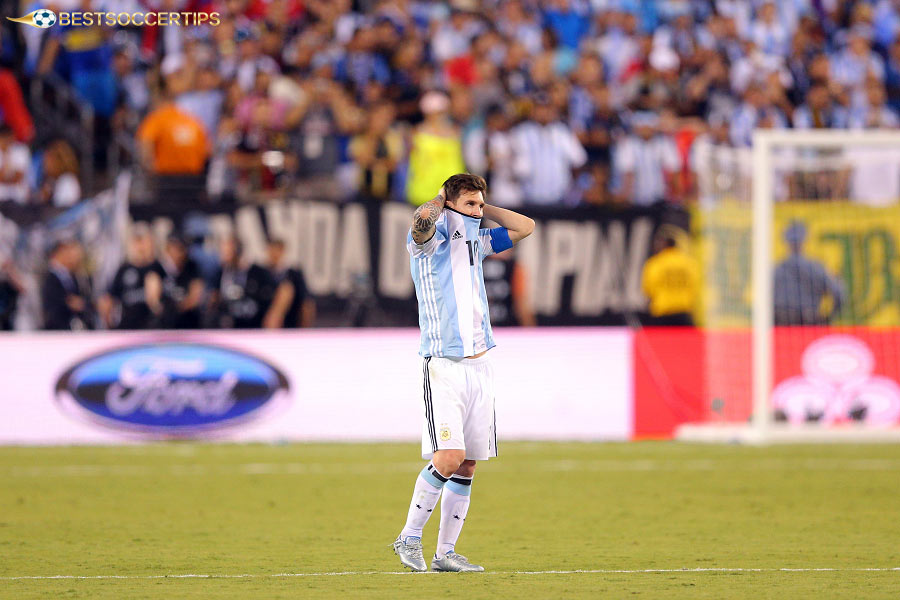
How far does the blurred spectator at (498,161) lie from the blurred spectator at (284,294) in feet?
8.61

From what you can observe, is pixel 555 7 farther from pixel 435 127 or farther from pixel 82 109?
pixel 82 109

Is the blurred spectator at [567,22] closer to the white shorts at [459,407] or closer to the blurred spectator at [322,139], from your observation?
the blurred spectator at [322,139]

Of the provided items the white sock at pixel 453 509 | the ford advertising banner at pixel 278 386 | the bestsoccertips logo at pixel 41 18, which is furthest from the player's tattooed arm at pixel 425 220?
the bestsoccertips logo at pixel 41 18

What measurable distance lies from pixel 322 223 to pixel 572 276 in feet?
10.0

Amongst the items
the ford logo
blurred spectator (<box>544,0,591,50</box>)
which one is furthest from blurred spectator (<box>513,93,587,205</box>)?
the ford logo

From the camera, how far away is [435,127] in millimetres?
Result: 18062

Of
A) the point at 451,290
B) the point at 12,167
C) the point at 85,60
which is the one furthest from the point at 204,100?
the point at 451,290

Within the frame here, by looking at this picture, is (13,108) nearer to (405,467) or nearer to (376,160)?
(376,160)

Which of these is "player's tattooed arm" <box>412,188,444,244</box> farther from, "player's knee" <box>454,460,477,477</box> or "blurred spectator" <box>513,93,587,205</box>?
"blurred spectator" <box>513,93,587,205</box>

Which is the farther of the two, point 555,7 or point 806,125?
point 555,7

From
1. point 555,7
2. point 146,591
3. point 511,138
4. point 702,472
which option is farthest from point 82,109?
point 146,591

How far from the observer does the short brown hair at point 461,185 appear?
768 centimetres

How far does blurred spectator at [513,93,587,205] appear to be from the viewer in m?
18.2

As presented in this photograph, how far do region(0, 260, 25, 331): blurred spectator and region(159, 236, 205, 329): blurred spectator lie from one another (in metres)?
1.61
